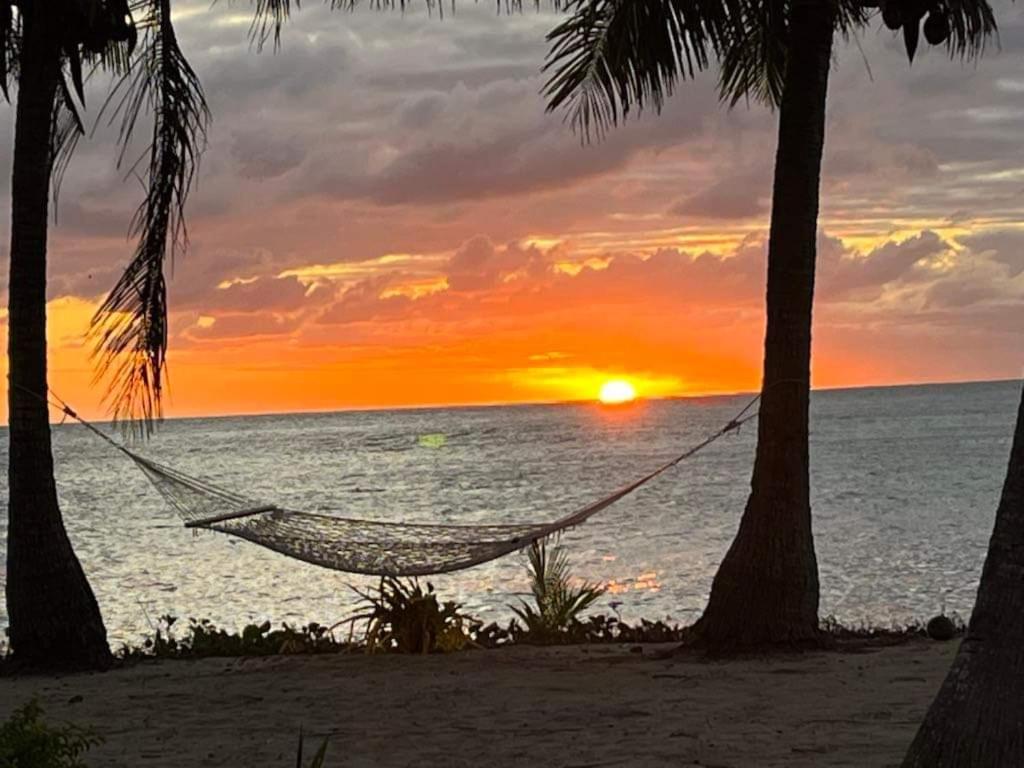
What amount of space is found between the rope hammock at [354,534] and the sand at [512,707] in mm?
456

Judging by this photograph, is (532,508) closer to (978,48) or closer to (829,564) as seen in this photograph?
(829,564)

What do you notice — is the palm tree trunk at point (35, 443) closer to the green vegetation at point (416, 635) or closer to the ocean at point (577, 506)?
the green vegetation at point (416, 635)

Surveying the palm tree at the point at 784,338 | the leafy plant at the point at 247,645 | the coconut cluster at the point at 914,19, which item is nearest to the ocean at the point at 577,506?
the leafy plant at the point at 247,645

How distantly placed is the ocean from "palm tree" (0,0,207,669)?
5.77 ft

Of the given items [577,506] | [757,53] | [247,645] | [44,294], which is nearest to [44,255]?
[44,294]

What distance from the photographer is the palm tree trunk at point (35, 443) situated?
5730mm

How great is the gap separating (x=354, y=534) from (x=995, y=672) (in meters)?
3.33

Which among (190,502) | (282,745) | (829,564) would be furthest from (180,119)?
(829,564)

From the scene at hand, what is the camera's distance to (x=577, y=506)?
23812mm

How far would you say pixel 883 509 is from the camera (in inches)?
794

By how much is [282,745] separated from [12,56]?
340 centimetres

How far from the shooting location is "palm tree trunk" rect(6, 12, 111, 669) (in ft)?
18.8

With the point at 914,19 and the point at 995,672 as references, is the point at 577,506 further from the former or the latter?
the point at 995,672

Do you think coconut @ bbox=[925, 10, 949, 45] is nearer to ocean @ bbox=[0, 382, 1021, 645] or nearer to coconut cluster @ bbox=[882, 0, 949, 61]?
coconut cluster @ bbox=[882, 0, 949, 61]
